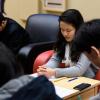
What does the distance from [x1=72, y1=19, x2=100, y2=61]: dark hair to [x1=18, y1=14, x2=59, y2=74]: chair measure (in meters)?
1.79

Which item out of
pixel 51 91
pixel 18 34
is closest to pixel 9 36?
pixel 18 34

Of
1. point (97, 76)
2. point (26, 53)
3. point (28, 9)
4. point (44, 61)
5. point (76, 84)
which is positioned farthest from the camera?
point (28, 9)

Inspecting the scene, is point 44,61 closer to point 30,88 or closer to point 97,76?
point 97,76

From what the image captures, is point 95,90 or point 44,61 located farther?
point 44,61

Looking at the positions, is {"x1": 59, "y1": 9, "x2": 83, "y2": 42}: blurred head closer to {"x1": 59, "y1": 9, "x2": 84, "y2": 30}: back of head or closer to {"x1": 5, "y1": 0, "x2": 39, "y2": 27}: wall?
{"x1": 59, "y1": 9, "x2": 84, "y2": 30}: back of head

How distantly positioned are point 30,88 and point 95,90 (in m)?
1.24

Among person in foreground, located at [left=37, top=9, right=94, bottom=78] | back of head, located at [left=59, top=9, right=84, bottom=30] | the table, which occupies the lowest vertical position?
the table

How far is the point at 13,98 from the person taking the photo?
1.00 meters

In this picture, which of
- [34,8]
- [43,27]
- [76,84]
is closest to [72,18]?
[76,84]

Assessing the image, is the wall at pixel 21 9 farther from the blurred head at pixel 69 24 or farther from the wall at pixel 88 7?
the blurred head at pixel 69 24

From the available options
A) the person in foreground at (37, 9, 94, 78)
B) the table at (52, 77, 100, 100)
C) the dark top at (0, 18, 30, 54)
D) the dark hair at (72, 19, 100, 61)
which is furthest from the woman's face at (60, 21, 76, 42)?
the dark hair at (72, 19, 100, 61)

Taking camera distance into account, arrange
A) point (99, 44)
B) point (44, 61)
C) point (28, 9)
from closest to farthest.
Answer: point (99, 44)
point (44, 61)
point (28, 9)

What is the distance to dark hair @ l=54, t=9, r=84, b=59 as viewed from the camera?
260 cm

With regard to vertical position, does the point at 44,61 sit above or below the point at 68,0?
below
